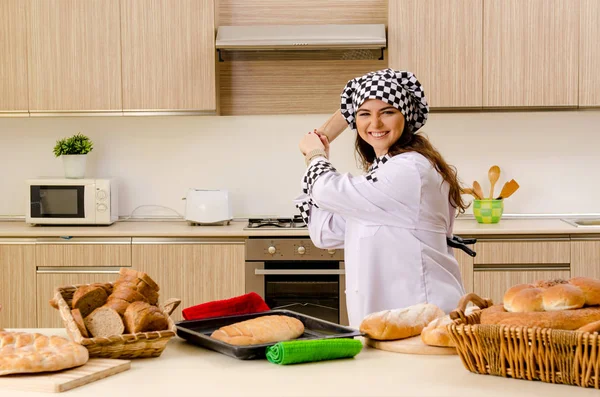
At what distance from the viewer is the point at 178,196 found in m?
4.85

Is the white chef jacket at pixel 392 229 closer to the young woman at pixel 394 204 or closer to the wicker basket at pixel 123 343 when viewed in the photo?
the young woman at pixel 394 204

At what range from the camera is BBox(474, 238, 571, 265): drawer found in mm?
4145

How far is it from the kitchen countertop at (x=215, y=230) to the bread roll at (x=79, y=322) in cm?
238

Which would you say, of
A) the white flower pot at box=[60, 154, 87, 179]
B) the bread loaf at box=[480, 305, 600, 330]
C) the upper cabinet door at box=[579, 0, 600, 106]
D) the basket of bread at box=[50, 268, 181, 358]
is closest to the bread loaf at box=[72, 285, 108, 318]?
the basket of bread at box=[50, 268, 181, 358]

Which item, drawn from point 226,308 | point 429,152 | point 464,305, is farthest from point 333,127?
point 464,305

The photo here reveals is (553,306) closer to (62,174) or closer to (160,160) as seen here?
(160,160)

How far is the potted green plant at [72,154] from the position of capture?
181 inches

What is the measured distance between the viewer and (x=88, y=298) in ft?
6.09

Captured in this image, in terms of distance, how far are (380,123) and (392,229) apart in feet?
1.12

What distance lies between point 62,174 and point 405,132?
2830mm

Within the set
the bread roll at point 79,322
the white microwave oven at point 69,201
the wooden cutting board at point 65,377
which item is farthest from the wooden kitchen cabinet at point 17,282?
the wooden cutting board at point 65,377

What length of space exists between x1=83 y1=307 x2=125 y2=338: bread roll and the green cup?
300 cm

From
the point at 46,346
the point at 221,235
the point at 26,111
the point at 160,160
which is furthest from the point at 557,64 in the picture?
the point at 46,346

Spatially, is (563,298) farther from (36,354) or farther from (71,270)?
(71,270)
